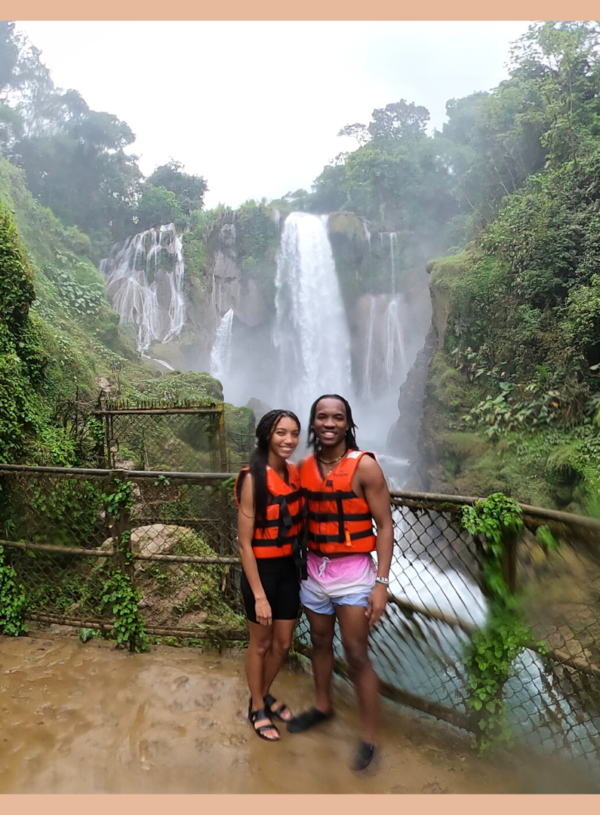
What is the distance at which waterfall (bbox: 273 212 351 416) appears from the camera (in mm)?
24906

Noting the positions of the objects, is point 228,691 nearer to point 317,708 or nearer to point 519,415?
point 317,708

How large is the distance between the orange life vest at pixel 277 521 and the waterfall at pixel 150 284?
22358mm

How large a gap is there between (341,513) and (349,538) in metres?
0.12

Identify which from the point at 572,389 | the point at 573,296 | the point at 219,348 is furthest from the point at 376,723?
the point at 219,348

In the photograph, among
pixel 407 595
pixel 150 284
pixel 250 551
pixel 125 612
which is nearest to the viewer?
pixel 250 551

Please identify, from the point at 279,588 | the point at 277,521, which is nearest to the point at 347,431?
the point at 277,521

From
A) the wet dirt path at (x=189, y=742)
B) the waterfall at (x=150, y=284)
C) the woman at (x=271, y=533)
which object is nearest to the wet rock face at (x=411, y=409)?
the waterfall at (x=150, y=284)

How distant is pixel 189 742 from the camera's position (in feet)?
8.23

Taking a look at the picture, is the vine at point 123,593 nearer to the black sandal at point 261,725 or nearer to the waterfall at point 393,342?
the black sandal at point 261,725

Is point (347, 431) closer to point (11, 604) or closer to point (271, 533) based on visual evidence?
point (271, 533)

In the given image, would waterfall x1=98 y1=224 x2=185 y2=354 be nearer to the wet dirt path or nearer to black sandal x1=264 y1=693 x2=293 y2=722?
the wet dirt path

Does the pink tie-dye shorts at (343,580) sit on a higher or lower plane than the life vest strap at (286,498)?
lower

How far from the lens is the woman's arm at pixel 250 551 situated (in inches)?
89.8

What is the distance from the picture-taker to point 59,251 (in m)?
20.3
